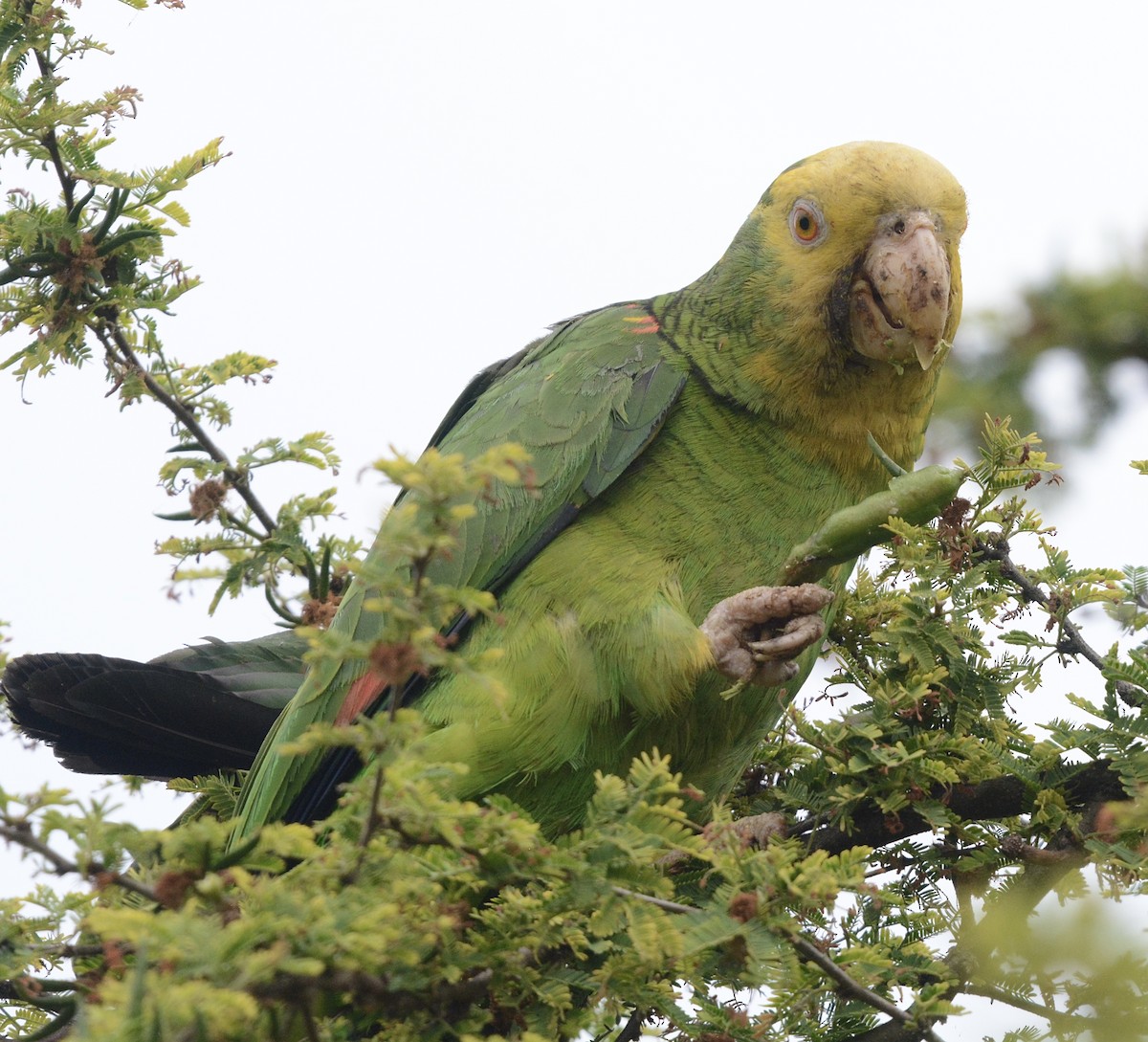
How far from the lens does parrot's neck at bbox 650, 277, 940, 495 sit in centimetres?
340

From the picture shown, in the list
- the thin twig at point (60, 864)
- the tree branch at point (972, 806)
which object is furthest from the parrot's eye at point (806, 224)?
the thin twig at point (60, 864)

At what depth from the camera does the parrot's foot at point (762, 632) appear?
305 cm

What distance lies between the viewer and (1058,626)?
2.78 metres

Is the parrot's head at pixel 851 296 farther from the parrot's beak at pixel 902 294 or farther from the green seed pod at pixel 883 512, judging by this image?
the green seed pod at pixel 883 512

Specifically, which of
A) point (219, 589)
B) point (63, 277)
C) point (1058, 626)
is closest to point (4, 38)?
point (63, 277)

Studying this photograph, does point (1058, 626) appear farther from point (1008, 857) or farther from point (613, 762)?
point (613, 762)

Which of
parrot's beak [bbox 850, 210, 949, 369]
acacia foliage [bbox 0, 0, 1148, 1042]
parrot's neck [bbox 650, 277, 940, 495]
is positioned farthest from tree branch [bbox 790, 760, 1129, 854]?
parrot's beak [bbox 850, 210, 949, 369]

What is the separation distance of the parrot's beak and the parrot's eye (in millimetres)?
165

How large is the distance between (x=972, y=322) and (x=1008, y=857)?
5.50 feet

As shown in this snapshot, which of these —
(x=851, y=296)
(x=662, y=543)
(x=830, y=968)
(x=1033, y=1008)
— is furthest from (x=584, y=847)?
(x=851, y=296)

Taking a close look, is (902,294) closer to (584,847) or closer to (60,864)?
(584,847)

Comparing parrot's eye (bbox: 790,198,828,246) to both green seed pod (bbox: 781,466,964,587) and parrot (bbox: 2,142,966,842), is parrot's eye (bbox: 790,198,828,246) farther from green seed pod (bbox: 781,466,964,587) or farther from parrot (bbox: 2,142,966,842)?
green seed pod (bbox: 781,466,964,587)

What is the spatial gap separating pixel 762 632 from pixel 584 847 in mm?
1362

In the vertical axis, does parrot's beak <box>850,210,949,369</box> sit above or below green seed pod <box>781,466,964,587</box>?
above
